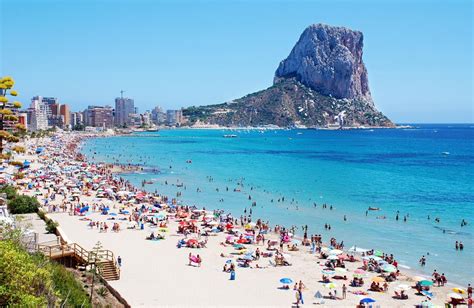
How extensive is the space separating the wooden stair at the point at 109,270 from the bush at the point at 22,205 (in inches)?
359

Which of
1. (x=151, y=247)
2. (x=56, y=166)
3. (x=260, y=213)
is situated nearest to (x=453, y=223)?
(x=260, y=213)

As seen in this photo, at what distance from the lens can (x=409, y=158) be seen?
8431 cm

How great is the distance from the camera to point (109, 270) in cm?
1814

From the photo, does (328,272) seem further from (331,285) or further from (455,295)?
(455,295)

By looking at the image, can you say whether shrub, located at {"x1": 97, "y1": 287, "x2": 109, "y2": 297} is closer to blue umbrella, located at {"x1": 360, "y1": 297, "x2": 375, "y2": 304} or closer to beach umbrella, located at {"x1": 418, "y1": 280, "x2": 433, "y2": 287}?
blue umbrella, located at {"x1": 360, "y1": 297, "x2": 375, "y2": 304}

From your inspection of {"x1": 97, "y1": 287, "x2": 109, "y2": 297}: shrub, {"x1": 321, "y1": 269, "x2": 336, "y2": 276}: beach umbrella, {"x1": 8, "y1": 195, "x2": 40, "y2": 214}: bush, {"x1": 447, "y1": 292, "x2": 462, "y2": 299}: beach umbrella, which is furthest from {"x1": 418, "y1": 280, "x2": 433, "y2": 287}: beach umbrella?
{"x1": 8, "y1": 195, "x2": 40, "y2": 214}: bush

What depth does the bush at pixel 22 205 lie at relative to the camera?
24.8 metres

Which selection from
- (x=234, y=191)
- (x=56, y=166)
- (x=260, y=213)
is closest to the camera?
Result: (x=260, y=213)

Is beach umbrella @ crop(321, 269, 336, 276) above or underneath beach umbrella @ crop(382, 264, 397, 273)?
above

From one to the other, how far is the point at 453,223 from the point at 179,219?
1847 centimetres

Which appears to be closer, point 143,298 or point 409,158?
point 143,298

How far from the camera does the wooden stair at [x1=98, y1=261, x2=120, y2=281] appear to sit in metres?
17.9

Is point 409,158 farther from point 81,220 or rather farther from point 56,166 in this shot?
point 81,220

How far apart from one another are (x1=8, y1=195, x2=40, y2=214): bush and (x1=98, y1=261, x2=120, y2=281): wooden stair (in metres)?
9.11
